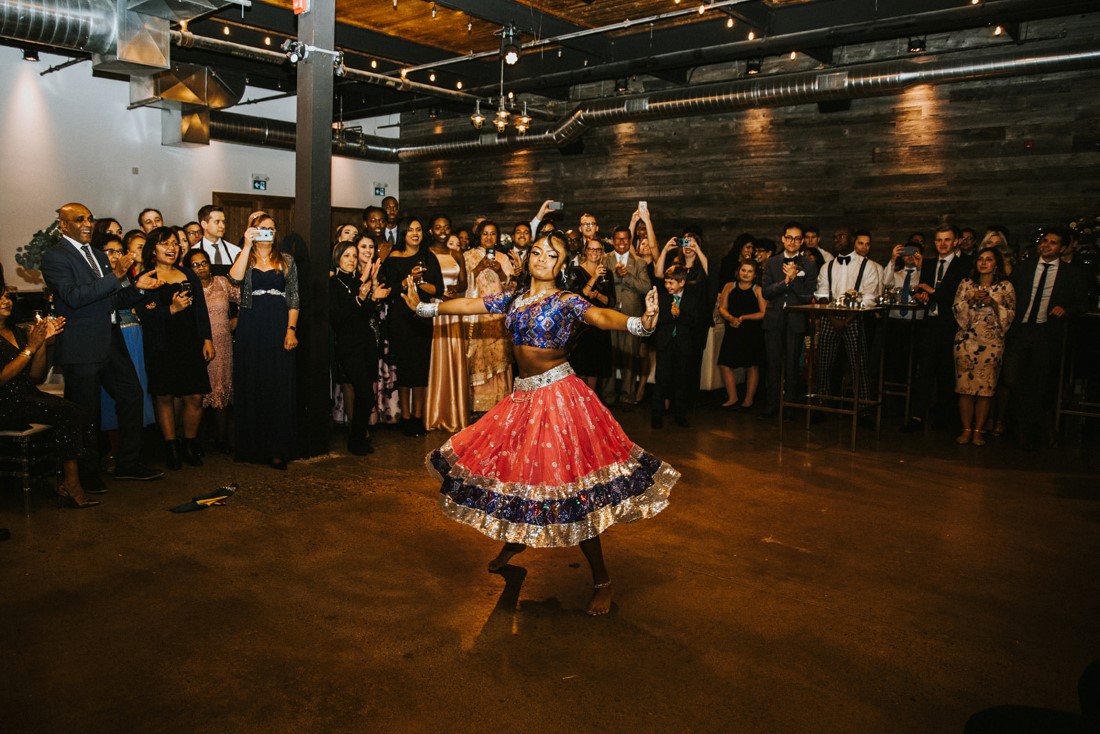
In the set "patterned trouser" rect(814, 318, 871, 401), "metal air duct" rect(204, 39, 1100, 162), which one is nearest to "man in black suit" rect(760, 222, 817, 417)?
"patterned trouser" rect(814, 318, 871, 401)

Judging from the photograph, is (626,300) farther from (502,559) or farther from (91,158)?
(91,158)

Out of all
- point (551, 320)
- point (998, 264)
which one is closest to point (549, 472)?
point (551, 320)

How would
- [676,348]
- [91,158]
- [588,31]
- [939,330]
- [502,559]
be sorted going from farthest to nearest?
[91,158]
[676,348]
[939,330]
[588,31]
[502,559]

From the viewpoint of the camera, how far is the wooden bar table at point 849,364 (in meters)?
7.05

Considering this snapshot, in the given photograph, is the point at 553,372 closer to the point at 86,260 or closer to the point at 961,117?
the point at 86,260

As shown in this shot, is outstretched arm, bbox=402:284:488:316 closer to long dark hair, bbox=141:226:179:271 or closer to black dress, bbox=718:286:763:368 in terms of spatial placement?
long dark hair, bbox=141:226:179:271

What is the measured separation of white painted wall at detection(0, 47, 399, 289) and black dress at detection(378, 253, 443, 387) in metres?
6.58

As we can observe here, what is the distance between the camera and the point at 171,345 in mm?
5891

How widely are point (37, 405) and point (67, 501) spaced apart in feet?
2.07

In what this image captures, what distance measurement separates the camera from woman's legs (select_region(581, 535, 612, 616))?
12.3 feet

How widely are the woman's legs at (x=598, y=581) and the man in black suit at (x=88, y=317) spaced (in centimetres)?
337

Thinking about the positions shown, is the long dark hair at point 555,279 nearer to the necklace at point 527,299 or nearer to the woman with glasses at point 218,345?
the necklace at point 527,299

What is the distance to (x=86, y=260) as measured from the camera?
16.8 feet

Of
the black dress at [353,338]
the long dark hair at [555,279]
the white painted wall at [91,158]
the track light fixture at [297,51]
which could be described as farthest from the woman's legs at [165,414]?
the white painted wall at [91,158]
